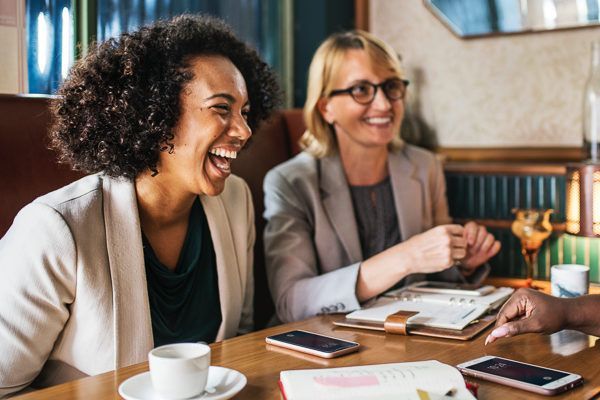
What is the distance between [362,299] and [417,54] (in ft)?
6.17

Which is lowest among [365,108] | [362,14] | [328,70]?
[365,108]

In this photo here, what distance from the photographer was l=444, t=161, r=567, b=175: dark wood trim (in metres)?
2.66

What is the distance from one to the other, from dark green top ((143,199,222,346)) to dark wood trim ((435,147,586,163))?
159 centimetres

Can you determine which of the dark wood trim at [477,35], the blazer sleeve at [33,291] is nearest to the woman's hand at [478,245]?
the blazer sleeve at [33,291]

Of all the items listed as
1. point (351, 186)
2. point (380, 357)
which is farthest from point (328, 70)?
point (380, 357)

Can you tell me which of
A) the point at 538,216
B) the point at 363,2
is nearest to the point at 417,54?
the point at 363,2

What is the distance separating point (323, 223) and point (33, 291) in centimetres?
98

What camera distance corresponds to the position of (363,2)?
3502 millimetres

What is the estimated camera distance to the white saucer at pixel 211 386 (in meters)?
1.07

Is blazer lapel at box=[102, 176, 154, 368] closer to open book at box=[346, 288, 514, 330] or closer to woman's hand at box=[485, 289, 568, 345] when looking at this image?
open book at box=[346, 288, 514, 330]

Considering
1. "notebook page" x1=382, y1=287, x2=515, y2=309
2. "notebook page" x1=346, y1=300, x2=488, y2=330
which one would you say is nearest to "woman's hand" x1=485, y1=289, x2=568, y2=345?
"notebook page" x1=346, y1=300, x2=488, y2=330

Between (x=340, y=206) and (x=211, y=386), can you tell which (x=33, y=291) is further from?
(x=340, y=206)

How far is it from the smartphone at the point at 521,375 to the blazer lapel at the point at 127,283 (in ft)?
2.36

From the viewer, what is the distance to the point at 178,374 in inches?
40.6
